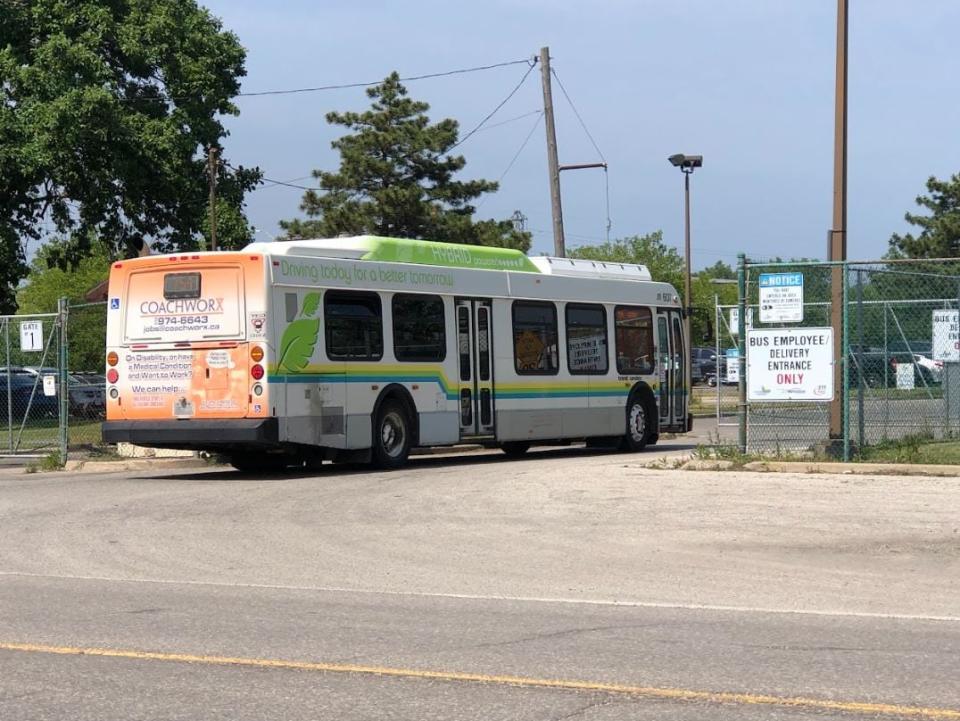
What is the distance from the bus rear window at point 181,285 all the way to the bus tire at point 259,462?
112 inches

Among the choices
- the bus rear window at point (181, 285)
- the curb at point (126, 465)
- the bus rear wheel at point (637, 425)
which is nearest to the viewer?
the bus rear window at point (181, 285)

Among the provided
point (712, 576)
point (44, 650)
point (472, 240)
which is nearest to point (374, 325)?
point (712, 576)

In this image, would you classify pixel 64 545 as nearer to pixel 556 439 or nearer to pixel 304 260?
pixel 304 260

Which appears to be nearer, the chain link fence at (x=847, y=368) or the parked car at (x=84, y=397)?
the chain link fence at (x=847, y=368)

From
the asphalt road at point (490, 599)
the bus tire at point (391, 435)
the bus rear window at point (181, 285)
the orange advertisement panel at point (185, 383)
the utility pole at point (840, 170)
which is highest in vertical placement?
the utility pole at point (840, 170)

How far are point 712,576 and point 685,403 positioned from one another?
16.1 m

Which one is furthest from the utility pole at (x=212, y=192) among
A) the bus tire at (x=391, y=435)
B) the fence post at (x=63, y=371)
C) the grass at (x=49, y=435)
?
the bus tire at (x=391, y=435)

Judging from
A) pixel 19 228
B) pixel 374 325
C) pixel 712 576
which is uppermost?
pixel 19 228

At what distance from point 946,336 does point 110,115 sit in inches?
793

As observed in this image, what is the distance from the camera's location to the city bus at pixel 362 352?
64.3 feet

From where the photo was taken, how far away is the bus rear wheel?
25828 mm

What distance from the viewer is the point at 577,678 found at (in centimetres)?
742

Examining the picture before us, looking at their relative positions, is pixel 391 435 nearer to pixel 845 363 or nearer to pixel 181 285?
pixel 181 285

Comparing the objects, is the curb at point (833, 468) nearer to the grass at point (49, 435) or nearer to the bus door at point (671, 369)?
the bus door at point (671, 369)
